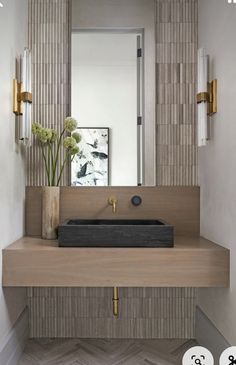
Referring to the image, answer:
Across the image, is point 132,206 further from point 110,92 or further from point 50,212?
point 110,92

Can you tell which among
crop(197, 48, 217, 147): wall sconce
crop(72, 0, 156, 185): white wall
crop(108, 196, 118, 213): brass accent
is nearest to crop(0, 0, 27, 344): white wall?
crop(72, 0, 156, 185): white wall

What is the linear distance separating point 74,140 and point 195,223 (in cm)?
Result: 91

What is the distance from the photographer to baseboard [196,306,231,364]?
6.01 feet

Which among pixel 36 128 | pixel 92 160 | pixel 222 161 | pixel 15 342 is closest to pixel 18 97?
pixel 36 128

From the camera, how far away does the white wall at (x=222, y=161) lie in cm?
169

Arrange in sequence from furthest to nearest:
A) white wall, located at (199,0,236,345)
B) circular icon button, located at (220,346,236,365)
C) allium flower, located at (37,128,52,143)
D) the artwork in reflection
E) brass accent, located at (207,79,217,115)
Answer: the artwork in reflection < allium flower, located at (37,128,52,143) < brass accent, located at (207,79,217,115) < white wall, located at (199,0,236,345) < circular icon button, located at (220,346,236,365)

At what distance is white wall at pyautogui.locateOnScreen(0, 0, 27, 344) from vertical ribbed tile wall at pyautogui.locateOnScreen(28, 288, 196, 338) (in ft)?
0.78

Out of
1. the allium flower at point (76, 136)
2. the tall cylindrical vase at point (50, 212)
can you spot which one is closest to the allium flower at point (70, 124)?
the allium flower at point (76, 136)

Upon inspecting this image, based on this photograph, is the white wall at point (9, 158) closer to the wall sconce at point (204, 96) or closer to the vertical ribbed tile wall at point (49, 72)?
the vertical ribbed tile wall at point (49, 72)

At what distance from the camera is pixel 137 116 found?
91.2 inches

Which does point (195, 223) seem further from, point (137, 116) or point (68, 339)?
point (68, 339)

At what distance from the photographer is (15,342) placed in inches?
78.4

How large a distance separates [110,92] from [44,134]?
0.50 m

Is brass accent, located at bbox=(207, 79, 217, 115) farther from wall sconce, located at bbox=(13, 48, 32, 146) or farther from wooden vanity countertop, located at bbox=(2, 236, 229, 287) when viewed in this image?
wall sconce, located at bbox=(13, 48, 32, 146)
